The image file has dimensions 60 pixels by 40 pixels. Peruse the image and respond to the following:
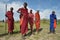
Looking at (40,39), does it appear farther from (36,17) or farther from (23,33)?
(36,17)

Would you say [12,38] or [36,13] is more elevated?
[36,13]

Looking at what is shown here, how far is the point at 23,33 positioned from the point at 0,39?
1.62 metres

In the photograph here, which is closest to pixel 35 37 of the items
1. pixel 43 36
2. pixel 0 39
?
pixel 43 36

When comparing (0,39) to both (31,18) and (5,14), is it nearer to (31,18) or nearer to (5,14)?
(5,14)

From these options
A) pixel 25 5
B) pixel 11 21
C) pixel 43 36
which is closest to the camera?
pixel 25 5

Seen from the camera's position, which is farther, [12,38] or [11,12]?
[11,12]

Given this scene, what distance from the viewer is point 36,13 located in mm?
22328

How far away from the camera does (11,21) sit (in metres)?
21.3

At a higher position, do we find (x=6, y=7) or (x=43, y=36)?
(x=6, y=7)

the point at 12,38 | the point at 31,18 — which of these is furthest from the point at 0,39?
the point at 31,18

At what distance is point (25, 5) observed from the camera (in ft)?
60.7

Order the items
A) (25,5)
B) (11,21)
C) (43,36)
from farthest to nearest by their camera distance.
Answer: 1. (11,21)
2. (43,36)
3. (25,5)

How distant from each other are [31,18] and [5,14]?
87.5 inches

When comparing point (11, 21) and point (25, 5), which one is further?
point (11, 21)
